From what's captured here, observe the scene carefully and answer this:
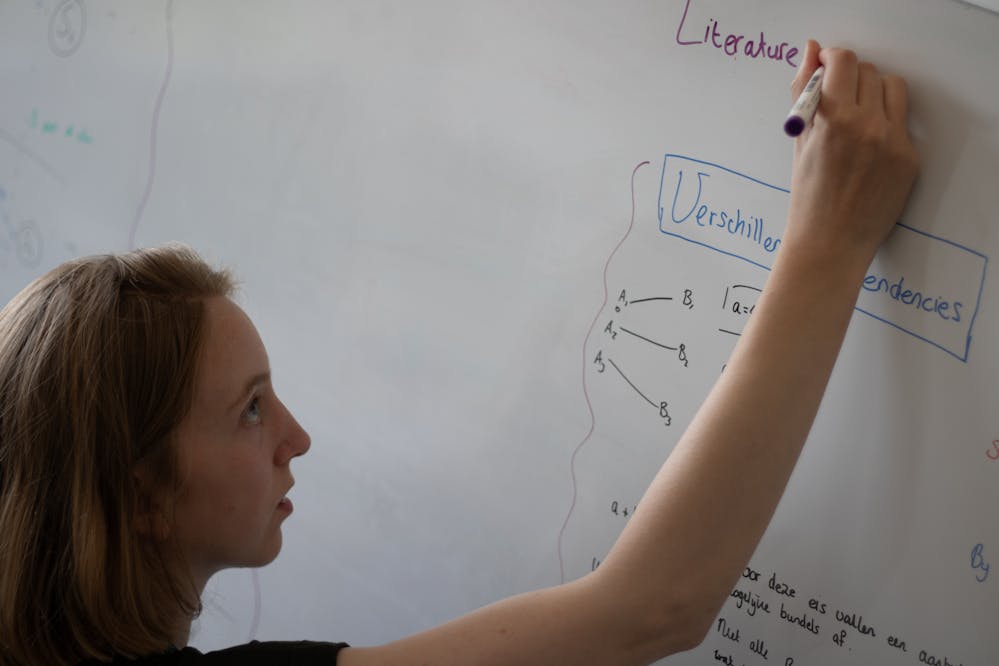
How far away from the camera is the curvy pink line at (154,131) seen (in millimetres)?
1205

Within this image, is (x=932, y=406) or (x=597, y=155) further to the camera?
(x=597, y=155)

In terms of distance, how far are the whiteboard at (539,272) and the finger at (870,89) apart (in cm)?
2

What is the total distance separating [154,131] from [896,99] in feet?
2.90

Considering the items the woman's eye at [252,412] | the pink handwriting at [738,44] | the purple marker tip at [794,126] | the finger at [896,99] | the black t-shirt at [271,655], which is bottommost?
the black t-shirt at [271,655]

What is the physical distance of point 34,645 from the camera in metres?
0.74

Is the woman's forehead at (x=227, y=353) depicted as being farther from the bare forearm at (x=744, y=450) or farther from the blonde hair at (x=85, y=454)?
the bare forearm at (x=744, y=450)

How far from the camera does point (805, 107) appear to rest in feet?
2.11

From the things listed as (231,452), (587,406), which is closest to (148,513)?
(231,452)

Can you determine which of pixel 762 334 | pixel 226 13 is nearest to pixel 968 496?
pixel 762 334

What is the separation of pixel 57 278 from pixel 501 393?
0.39 m

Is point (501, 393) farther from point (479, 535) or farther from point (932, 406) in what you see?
point (932, 406)

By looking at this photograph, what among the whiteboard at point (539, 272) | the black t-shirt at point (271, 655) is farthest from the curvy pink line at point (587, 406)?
the black t-shirt at point (271, 655)

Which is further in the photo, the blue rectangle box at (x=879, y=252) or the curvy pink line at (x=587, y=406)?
the curvy pink line at (x=587, y=406)

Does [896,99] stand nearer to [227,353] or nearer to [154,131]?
[227,353]
